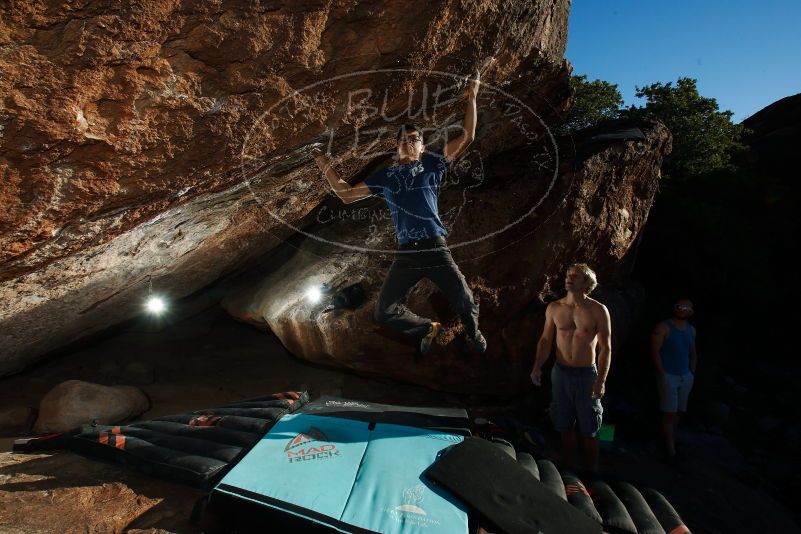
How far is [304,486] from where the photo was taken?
8.77 ft

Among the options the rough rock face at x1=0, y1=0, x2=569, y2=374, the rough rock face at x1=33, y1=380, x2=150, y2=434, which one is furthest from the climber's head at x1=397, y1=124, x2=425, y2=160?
the rough rock face at x1=33, y1=380, x2=150, y2=434

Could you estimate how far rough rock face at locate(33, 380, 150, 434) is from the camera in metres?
4.45

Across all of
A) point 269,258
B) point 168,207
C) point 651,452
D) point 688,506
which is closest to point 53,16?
point 168,207

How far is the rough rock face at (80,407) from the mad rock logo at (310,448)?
2595 mm

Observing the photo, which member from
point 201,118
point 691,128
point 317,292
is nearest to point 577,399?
point 317,292

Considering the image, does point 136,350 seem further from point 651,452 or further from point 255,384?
point 651,452

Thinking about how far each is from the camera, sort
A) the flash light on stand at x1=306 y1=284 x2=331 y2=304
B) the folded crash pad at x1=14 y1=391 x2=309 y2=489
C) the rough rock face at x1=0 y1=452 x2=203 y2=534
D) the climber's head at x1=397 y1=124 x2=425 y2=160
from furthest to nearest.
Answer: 1. the flash light on stand at x1=306 y1=284 x2=331 y2=304
2. the climber's head at x1=397 y1=124 x2=425 y2=160
3. the folded crash pad at x1=14 y1=391 x2=309 y2=489
4. the rough rock face at x1=0 y1=452 x2=203 y2=534

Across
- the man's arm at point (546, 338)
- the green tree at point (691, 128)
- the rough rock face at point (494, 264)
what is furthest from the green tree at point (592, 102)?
the man's arm at point (546, 338)

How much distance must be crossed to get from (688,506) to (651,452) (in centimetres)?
98

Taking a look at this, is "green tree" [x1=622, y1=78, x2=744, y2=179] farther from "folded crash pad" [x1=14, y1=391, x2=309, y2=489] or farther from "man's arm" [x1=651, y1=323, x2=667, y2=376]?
"folded crash pad" [x1=14, y1=391, x2=309, y2=489]

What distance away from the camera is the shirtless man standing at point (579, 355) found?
3.86 meters

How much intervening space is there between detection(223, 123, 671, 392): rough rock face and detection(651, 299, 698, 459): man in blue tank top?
1136mm

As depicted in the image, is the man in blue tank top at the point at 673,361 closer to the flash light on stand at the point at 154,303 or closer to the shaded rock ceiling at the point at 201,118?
the shaded rock ceiling at the point at 201,118

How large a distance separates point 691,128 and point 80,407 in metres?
15.9
